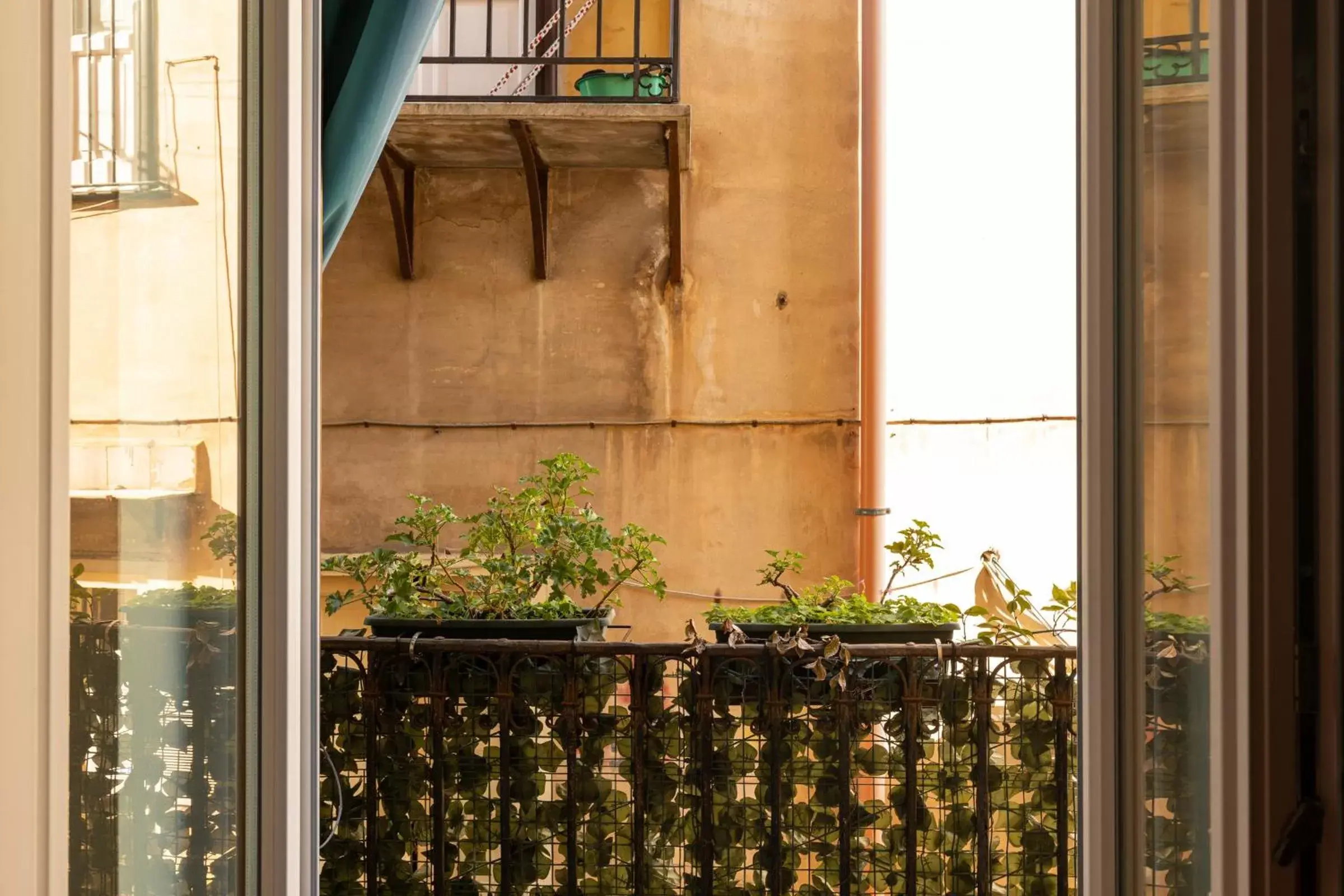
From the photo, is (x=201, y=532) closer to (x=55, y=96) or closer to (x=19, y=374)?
(x=19, y=374)

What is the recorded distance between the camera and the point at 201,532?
1047 millimetres

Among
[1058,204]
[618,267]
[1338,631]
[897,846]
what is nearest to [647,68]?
[618,267]

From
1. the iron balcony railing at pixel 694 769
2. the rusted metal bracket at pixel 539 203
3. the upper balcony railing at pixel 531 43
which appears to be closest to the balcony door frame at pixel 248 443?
the iron balcony railing at pixel 694 769

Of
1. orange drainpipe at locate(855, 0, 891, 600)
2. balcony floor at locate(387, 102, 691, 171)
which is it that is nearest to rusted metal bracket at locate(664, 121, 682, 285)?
balcony floor at locate(387, 102, 691, 171)

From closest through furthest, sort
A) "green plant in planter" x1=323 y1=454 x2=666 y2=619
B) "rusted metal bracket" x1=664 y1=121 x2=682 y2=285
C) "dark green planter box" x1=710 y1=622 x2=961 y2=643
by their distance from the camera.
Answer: "dark green planter box" x1=710 y1=622 x2=961 y2=643
"green plant in planter" x1=323 y1=454 x2=666 y2=619
"rusted metal bracket" x1=664 y1=121 x2=682 y2=285

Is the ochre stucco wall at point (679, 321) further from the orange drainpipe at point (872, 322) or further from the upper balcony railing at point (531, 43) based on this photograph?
the upper balcony railing at point (531, 43)

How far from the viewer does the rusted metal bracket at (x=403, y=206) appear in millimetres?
3627

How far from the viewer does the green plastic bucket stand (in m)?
3.29

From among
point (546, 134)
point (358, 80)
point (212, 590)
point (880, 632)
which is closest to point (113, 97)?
point (212, 590)

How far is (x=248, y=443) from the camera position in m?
1.14

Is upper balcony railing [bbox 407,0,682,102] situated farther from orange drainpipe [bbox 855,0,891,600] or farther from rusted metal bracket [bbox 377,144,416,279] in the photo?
orange drainpipe [bbox 855,0,891,600]

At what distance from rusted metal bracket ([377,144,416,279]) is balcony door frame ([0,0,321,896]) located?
2.45m

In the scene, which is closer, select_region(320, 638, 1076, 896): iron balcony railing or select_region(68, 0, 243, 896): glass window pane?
select_region(68, 0, 243, 896): glass window pane

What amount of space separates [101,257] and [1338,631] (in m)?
1.06
